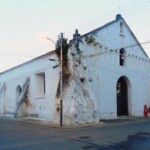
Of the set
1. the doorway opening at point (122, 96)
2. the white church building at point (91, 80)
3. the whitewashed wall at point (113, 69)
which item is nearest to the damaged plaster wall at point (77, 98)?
the white church building at point (91, 80)

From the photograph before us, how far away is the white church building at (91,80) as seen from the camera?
2598cm

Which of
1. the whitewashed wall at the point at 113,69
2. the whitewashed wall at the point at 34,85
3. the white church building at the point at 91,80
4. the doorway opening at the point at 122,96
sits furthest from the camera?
the doorway opening at the point at 122,96

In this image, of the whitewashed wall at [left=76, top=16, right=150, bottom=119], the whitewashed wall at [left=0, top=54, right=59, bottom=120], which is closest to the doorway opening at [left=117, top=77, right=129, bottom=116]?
the whitewashed wall at [left=76, top=16, right=150, bottom=119]

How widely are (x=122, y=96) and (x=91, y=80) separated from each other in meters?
6.55

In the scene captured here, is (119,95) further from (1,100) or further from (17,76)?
(1,100)

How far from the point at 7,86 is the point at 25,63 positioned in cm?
723

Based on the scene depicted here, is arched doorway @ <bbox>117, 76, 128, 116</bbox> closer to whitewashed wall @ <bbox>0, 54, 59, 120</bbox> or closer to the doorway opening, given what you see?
the doorway opening

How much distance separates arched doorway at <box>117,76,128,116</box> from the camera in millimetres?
33550

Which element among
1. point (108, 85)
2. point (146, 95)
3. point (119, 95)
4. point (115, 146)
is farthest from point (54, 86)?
point (115, 146)

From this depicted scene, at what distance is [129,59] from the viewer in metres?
34.2

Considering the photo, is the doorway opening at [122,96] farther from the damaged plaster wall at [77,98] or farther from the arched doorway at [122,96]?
the damaged plaster wall at [77,98]

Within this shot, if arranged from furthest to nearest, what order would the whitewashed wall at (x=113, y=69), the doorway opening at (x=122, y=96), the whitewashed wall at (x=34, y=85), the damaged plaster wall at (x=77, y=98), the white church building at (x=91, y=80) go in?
the doorway opening at (x=122, y=96) < the whitewashed wall at (x=113, y=69) < the whitewashed wall at (x=34, y=85) < the white church building at (x=91, y=80) < the damaged plaster wall at (x=77, y=98)

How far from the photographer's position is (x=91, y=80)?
2892 centimetres

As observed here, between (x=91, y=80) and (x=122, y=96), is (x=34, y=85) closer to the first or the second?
(x=91, y=80)
